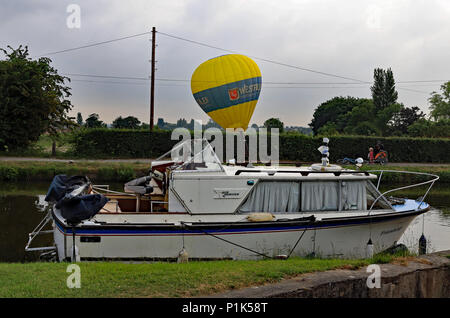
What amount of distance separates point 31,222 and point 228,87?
15.4 metres

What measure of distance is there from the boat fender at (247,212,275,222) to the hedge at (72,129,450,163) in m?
26.2

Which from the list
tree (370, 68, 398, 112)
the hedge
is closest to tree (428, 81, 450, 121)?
tree (370, 68, 398, 112)

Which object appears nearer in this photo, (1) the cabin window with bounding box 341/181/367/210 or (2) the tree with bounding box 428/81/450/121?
(1) the cabin window with bounding box 341/181/367/210

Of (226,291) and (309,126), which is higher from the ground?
(309,126)

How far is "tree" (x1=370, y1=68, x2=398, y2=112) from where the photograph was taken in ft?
247

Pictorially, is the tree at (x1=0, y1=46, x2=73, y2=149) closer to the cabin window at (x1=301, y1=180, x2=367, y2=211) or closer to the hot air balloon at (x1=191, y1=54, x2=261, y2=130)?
the hot air balloon at (x1=191, y1=54, x2=261, y2=130)

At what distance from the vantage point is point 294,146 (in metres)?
38.5

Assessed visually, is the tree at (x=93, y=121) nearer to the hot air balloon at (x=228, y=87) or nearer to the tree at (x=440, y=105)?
the hot air balloon at (x=228, y=87)

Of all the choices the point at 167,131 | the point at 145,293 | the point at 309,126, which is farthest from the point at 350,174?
the point at 309,126

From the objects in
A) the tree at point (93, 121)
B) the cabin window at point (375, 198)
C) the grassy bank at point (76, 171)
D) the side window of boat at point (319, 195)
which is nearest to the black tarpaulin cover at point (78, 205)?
the side window of boat at point (319, 195)

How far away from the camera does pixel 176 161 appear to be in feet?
44.3

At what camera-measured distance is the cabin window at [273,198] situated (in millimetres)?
11992
